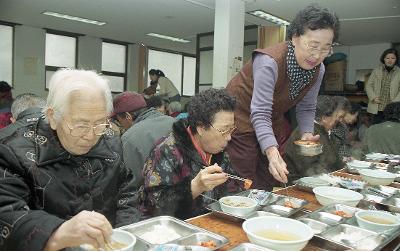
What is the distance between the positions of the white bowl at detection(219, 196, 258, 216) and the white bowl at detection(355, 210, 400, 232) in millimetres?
455

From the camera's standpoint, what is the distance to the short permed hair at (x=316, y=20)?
2.06 meters

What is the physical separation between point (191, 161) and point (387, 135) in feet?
10.8

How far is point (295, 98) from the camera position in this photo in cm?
248

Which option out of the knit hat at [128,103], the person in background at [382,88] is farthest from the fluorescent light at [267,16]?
the knit hat at [128,103]

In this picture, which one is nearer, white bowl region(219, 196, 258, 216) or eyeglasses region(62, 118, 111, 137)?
eyeglasses region(62, 118, 111, 137)

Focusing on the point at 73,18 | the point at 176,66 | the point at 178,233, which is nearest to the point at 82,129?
the point at 178,233

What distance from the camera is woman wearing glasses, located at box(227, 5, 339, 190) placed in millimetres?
2072

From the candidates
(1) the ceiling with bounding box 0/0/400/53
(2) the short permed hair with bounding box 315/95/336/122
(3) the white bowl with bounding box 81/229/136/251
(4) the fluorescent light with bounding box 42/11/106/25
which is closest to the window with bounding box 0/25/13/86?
(1) the ceiling with bounding box 0/0/400/53

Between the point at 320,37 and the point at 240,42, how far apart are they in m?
4.56

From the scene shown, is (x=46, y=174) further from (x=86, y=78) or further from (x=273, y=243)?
(x=273, y=243)

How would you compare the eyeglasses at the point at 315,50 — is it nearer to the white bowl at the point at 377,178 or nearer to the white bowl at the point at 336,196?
the white bowl at the point at 336,196

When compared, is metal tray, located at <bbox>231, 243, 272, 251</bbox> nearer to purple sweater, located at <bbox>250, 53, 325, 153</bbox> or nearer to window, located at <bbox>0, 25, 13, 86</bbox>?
purple sweater, located at <bbox>250, 53, 325, 153</bbox>

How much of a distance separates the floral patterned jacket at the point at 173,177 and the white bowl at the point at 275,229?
49 centimetres

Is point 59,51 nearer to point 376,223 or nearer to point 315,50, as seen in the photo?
point 315,50
